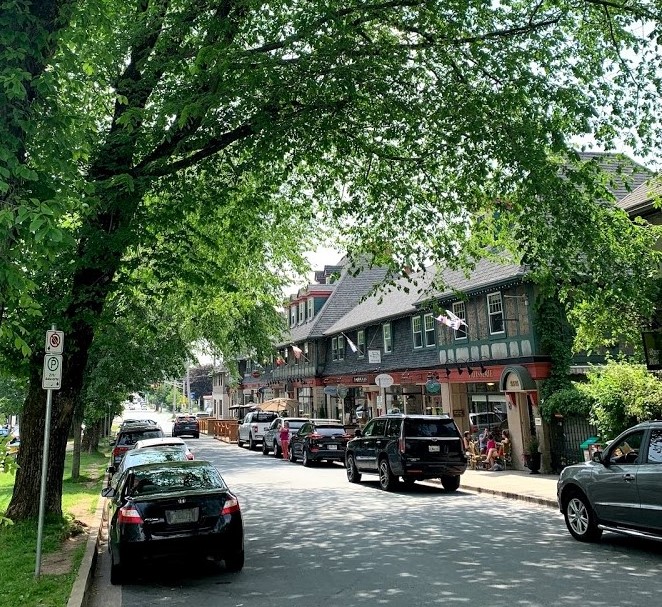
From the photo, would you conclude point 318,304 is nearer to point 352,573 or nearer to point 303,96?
point 303,96

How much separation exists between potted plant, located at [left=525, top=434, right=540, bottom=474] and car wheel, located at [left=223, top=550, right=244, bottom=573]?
44.8 feet

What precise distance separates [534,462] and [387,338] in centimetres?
1369

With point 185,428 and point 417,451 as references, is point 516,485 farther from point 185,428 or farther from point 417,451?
point 185,428

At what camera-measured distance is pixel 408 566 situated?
27.1 ft

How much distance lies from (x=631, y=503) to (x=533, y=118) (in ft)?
22.6

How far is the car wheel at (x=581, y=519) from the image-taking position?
9492 mm

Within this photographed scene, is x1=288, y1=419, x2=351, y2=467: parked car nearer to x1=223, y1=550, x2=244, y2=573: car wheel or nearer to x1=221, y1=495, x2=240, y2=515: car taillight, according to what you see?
x1=223, y1=550, x2=244, y2=573: car wheel

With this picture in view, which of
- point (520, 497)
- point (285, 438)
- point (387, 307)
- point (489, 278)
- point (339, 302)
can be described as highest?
point (339, 302)

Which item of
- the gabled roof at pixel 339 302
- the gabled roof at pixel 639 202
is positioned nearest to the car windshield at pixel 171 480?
the gabled roof at pixel 639 202

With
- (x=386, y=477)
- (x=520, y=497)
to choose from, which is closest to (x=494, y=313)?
(x=386, y=477)

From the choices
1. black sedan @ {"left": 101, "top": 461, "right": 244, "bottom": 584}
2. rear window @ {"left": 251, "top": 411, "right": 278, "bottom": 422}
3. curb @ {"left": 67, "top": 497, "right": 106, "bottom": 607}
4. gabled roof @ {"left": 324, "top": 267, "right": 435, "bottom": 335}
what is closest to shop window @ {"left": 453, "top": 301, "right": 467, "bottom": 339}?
gabled roof @ {"left": 324, "top": 267, "right": 435, "bottom": 335}

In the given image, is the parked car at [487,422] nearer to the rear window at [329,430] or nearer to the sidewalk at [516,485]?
the sidewalk at [516,485]

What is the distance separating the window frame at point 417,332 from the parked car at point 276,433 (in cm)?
623

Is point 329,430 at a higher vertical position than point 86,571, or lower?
higher
